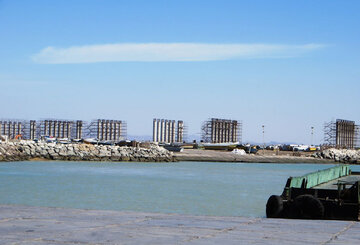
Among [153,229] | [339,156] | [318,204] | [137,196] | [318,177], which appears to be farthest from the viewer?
[339,156]

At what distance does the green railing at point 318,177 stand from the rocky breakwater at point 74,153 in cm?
5709

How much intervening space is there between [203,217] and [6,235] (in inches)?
167

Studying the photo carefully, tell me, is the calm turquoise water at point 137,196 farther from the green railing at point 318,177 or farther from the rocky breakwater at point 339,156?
the rocky breakwater at point 339,156

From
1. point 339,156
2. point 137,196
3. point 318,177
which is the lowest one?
point 137,196

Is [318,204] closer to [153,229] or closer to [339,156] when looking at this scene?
[153,229]

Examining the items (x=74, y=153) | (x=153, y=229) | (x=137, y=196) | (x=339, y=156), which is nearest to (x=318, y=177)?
(x=137, y=196)

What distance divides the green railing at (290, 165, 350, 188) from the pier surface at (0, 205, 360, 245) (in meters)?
11.4

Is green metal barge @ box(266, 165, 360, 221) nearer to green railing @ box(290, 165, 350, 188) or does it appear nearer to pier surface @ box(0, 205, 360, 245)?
green railing @ box(290, 165, 350, 188)

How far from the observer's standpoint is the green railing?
22.8 metres

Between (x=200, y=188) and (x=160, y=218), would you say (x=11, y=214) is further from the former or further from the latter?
(x=200, y=188)

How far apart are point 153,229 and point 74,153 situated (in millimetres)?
81393

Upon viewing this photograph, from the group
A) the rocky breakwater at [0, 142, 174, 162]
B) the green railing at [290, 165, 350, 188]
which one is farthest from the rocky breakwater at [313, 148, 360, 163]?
the green railing at [290, 165, 350, 188]

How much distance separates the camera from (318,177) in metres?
27.0

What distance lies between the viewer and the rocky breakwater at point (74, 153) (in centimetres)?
8388
